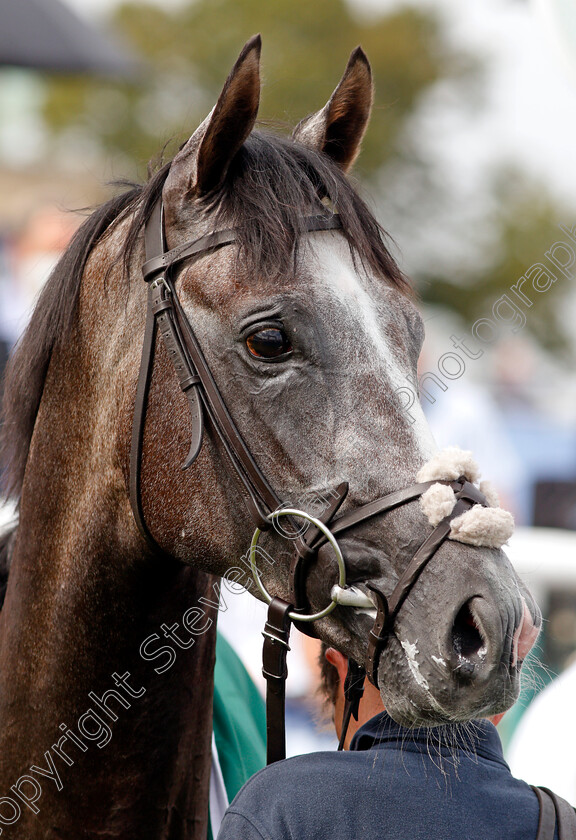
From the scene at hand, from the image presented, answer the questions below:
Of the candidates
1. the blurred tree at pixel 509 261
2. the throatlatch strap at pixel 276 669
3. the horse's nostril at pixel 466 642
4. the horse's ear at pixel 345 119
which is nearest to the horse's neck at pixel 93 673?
the throatlatch strap at pixel 276 669

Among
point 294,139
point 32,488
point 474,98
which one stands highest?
point 474,98

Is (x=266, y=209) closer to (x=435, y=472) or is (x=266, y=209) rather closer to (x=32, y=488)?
(x=435, y=472)

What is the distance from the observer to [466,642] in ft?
5.42

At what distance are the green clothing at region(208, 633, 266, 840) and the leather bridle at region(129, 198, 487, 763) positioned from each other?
71cm

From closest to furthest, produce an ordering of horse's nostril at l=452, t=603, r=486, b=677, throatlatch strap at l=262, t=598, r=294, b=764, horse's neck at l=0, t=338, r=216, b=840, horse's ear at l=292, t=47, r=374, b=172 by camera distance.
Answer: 1. horse's nostril at l=452, t=603, r=486, b=677
2. throatlatch strap at l=262, t=598, r=294, b=764
3. horse's neck at l=0, t=338, r=216, b=840
4. horse's ear at l=292, t=47, r=374, b=172

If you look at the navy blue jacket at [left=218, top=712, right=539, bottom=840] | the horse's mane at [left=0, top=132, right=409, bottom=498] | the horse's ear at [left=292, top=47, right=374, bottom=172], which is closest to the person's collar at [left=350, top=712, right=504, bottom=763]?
the navy blue jacket at [left=218, top=712, right=539, bottom=840]

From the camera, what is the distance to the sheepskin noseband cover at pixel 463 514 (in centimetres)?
166

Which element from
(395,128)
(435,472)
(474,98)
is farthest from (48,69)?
(474,98)

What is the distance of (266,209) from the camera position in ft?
6.50

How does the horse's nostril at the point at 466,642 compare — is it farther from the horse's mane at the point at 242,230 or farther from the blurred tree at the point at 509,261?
the blurred tree at the point at 509,261

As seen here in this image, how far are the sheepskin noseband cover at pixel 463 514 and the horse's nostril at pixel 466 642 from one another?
0.13 meters

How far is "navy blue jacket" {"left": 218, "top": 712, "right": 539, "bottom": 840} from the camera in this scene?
165cm

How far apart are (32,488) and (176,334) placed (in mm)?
599

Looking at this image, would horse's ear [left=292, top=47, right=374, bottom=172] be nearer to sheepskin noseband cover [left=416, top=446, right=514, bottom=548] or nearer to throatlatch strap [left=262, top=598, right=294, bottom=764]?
sheepskin noseband cover [left=416, top=446, right=514, bottom=548]
